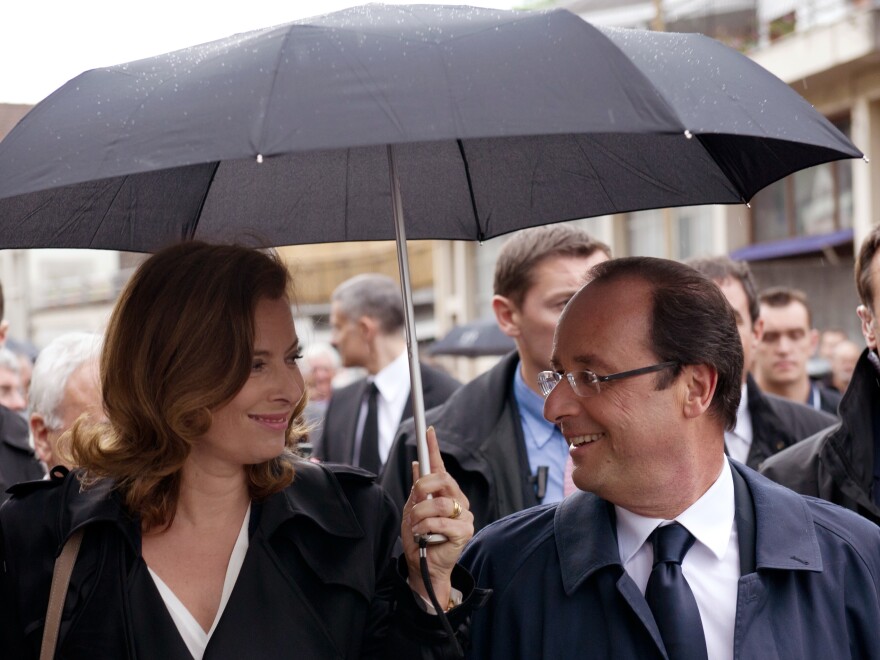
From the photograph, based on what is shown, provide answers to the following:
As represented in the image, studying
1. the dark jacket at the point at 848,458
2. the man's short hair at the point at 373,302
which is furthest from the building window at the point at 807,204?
the dark jacket at the point at 848,458

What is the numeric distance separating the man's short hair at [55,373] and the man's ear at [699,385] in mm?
2156

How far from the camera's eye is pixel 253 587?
320cm

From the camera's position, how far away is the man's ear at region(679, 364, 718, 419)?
3.15m

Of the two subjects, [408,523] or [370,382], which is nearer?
[408,523]

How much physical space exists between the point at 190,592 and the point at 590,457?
3.45 ft

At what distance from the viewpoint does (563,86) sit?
7.76 ft

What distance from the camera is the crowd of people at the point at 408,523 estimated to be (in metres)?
2.97

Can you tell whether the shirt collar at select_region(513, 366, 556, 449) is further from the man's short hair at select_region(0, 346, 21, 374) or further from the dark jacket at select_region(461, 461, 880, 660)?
the man's short hair at select_region(0, 346, 21, 374)

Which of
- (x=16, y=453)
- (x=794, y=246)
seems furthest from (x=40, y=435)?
(x=794, y=246)

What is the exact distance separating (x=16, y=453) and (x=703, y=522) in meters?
3.72

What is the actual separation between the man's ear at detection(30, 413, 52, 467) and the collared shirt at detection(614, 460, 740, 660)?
224cm

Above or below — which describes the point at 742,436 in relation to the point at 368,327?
below

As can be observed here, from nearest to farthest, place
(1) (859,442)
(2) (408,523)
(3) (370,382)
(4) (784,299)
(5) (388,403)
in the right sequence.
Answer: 1. (2) (408,523)
2. (1) (859,442)
3. (5) (388,403)
4. (3) (370,382)
5. (4) (784,299)

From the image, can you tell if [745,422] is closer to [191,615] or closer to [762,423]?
[762,423]
